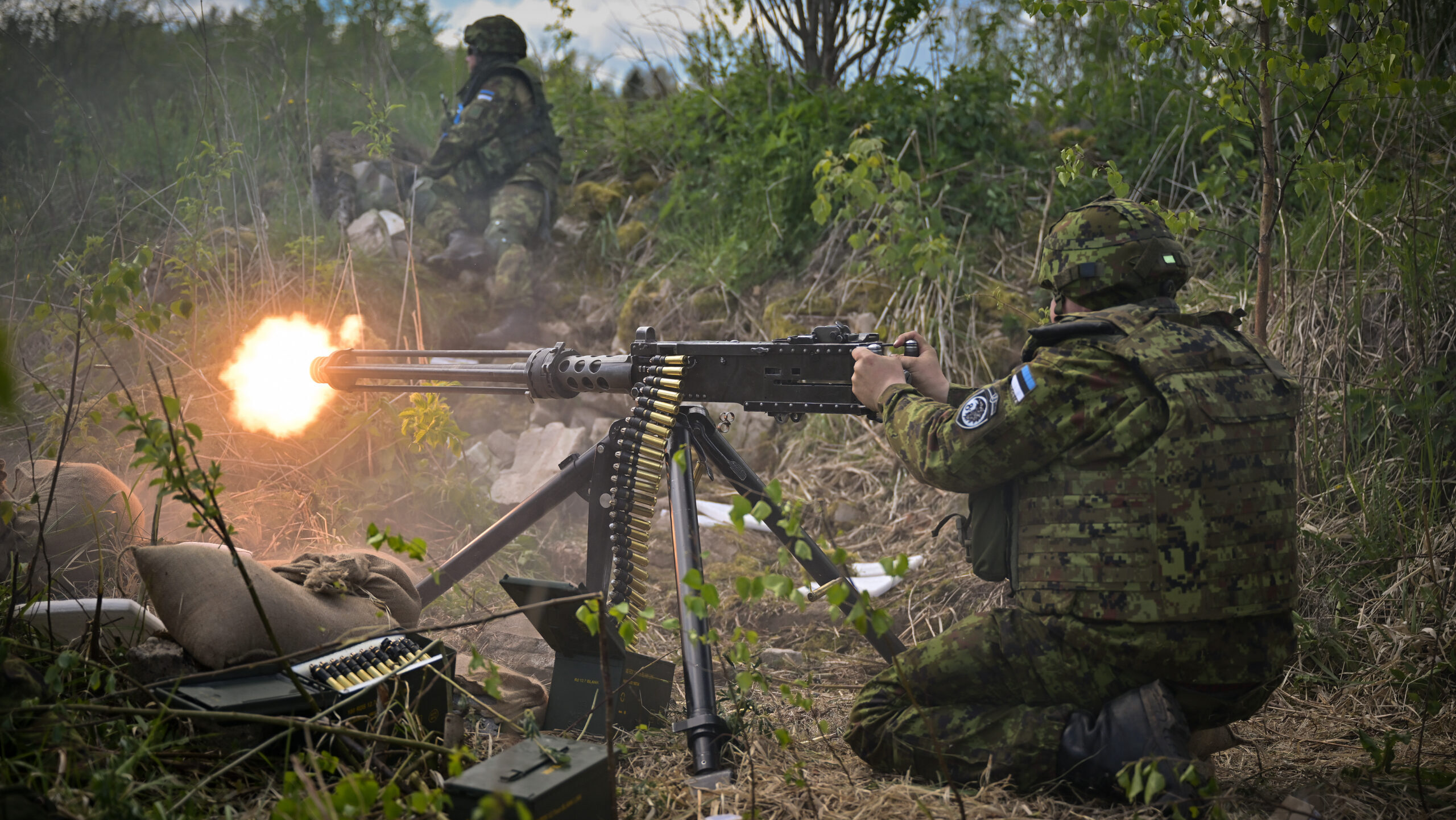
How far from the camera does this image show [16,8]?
605cm

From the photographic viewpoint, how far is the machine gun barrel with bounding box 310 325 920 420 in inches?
126

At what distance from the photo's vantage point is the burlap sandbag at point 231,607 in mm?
2574

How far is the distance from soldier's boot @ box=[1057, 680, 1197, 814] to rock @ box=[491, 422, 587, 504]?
3800 millimetres

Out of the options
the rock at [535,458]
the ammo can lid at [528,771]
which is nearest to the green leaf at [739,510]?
the ammo can lid at [528,771]

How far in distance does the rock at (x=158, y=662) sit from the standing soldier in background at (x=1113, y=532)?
2.09 m

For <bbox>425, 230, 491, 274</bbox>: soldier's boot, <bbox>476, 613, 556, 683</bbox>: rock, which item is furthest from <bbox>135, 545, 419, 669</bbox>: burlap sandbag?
<bbox>425, 230, 491, 274</bbox>: soldier's boot

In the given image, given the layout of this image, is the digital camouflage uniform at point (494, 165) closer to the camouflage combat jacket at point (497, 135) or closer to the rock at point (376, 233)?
the camouflage combat jacket at point (497, 135)

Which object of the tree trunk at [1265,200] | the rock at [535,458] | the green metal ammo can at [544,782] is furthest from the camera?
the rock at [535,458]

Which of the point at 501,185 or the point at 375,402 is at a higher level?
the point at 501,185

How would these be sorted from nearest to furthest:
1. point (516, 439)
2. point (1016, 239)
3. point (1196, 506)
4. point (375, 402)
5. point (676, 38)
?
point (1196, 506) < point (375, 402) < point (1016, 239) < point (516, 439) < point (676, 38)

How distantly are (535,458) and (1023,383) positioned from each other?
162 inches

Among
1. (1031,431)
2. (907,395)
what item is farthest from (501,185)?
(1031,431)

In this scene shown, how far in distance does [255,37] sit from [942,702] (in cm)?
774

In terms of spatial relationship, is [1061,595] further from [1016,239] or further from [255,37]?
[255,37]
